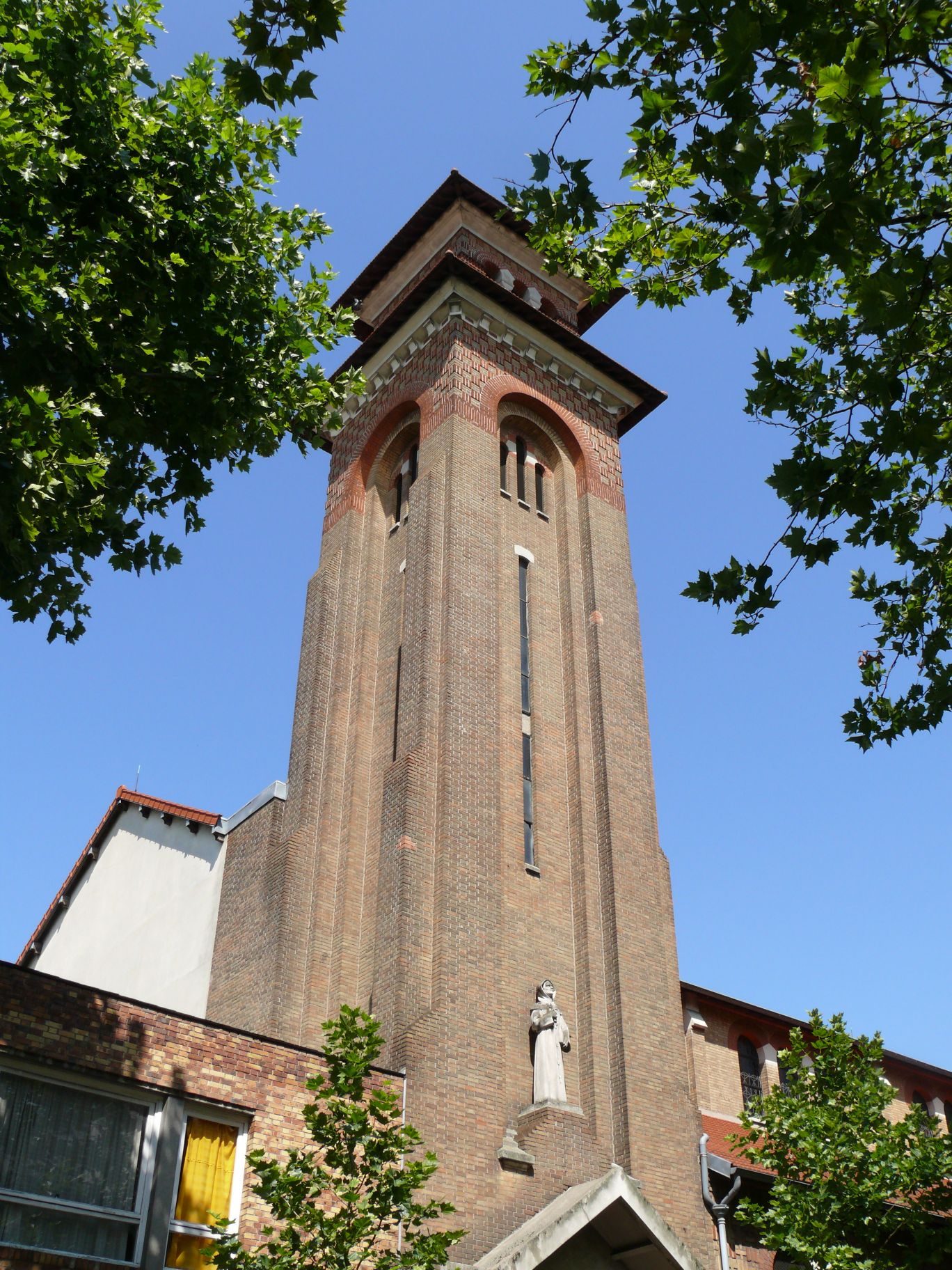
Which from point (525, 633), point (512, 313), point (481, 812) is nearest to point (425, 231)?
point (512, 313)

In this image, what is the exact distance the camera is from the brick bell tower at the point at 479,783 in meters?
19.7

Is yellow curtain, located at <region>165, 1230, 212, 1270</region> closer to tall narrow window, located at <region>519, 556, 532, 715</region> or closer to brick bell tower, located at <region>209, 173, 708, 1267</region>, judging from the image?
brick bell tower, located at <region>209, 173, 708, 1267</region>

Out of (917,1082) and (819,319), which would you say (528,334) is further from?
(917,1082)

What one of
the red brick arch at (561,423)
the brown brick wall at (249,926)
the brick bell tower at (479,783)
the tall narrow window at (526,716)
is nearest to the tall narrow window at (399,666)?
the brick bell tower at (479,783)

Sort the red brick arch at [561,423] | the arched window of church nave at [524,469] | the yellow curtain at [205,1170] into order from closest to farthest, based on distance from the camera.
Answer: the yellow curtain at [205,1170]
the arched window of church nave at [524,469]
the red brick arch at [561,423]

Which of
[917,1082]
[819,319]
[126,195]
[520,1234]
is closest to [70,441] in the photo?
[126,195]

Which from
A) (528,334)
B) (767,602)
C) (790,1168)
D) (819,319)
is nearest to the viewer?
(767,602)

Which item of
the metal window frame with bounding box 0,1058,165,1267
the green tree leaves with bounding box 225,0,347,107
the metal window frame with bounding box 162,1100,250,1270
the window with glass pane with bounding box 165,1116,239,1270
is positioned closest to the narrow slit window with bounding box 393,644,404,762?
the metal window frame with bounding box 162,1100,250,1270

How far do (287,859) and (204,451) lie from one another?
11.1 meters

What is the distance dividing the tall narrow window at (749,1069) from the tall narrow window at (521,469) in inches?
513

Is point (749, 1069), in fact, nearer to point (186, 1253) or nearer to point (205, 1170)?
point (205, 1170)

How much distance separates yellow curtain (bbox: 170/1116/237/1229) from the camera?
15289 millimetres

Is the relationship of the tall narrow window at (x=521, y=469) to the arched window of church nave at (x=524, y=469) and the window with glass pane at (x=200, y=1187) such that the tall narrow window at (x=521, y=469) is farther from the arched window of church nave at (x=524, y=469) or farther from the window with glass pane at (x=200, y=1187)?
the window with glass pane at (x=200, y=1187)

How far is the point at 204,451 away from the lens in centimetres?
1453
